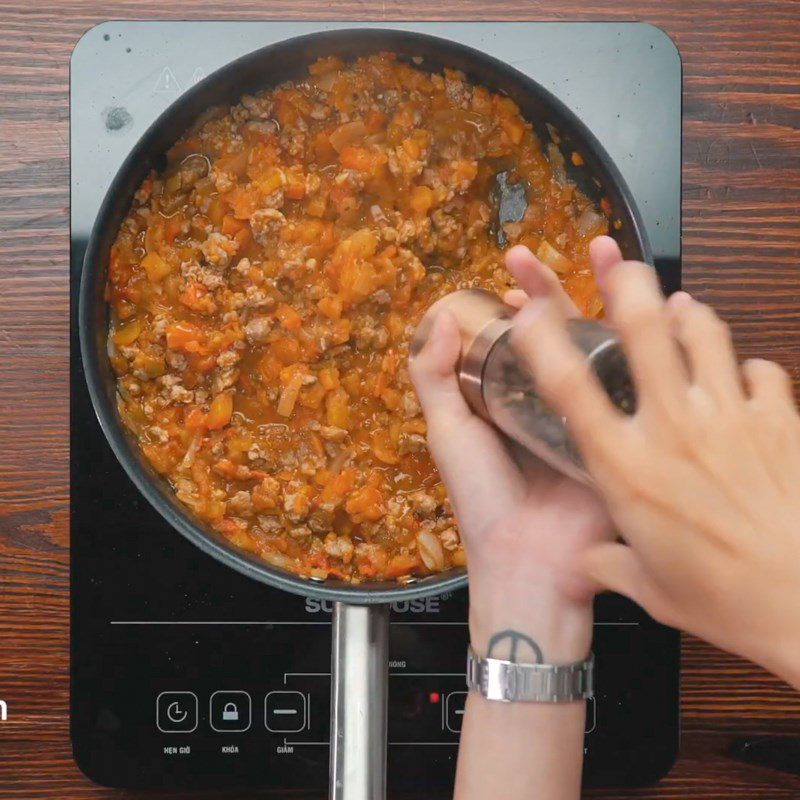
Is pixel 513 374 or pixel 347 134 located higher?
pixel 347 134

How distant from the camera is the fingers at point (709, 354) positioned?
20.1 inches

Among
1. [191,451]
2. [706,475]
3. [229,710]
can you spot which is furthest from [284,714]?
[706,475]

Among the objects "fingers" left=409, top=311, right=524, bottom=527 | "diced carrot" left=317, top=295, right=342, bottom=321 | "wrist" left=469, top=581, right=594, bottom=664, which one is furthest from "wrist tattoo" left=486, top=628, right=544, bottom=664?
"diced carrot" left=317, top=295, right=342, bottom=321

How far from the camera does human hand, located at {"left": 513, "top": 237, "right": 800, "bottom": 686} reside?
0.49 metres

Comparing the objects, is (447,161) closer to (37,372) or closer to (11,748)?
(37,372)

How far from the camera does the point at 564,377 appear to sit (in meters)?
0.57

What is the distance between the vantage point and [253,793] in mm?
1173

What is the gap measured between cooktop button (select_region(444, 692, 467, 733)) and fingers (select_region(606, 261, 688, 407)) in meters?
0.71

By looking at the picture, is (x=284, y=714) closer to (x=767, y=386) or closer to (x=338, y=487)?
(x=338, y=487)

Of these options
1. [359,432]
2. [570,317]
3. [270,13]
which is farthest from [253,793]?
[270,13]

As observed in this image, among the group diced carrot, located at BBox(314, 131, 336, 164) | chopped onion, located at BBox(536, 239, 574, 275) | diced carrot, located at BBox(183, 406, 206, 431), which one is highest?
diced carrot, located at BBox(314, 131, 336, 164)

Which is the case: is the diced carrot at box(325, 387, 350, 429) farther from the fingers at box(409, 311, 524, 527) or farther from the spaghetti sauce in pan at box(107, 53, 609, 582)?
the fingers at box(409, 311, 524, 527)

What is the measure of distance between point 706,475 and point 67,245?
0.91m

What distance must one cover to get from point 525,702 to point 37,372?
2.44ft
